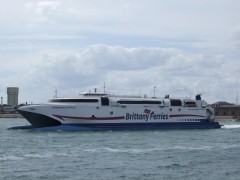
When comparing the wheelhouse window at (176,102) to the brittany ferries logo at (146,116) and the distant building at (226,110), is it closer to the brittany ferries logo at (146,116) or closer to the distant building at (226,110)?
the brittany ferries logo at (146,116)

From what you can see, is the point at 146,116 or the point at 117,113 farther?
the point at 146,116

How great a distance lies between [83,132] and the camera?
2461 inches

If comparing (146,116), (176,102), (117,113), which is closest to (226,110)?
(176,102)

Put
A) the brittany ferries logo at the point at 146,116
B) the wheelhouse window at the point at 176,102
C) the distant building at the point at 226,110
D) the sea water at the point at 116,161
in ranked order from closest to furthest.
A: the sea water at the point at 116,161
the brittany ferries logo at the point at 146,116
the wheelhouse window at the point at 176,102
the distant building at the point at 226,110

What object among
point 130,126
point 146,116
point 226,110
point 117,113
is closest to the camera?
point 117,113

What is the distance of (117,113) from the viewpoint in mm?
68312

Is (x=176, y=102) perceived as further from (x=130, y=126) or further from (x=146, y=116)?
(x=130, y=126)

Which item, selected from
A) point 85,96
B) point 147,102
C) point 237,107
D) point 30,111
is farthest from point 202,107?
point 237,107

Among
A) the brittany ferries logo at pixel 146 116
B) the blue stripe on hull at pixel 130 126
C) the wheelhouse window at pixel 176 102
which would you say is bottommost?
the blue stripe on hull at pixel 130 126

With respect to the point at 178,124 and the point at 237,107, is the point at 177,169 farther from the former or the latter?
the point at 237,107

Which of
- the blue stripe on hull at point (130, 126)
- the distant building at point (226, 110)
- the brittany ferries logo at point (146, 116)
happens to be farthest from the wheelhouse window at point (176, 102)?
the distant building at point (226, 110)

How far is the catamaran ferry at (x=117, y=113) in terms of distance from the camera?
64562 mm

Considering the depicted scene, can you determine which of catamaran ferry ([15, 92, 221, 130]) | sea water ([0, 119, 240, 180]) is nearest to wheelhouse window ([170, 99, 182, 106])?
catamaran ferry ([15, 92, 221, 130])

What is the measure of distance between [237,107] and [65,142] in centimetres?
14099
